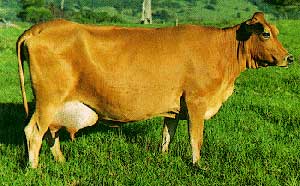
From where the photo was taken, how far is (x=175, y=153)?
7.91 metres

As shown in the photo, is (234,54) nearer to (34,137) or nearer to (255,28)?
(255,28)

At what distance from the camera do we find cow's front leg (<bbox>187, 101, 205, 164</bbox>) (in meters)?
7.18

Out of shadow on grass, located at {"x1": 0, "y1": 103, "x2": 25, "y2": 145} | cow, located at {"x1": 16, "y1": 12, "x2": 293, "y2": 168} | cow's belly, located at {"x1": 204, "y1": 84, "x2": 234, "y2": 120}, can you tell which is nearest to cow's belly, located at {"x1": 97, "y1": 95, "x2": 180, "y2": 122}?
cow, located at {"x1": 16, "y1": 12, "x2": 293, "y2": 168}

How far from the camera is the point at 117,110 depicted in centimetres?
709

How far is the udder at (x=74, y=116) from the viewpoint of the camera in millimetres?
7004

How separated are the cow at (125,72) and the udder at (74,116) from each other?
1 cm

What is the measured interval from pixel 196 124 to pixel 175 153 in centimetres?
87

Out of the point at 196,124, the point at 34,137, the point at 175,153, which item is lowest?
the point at 175,153

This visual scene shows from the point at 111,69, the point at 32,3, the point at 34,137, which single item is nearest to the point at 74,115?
the point at 34,137

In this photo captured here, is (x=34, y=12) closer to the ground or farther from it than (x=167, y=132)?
closer to the ground

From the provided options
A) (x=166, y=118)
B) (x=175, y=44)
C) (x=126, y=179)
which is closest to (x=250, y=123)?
(x=166, y=118)

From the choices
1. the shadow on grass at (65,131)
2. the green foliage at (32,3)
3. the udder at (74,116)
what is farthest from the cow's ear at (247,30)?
the green foliage at (32,3)

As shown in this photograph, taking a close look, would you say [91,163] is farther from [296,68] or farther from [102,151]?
[296,68]

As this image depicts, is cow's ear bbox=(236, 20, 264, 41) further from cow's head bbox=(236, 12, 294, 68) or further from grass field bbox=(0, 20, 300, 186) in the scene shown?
grass field bbox=(0, 20, 300, 186)
